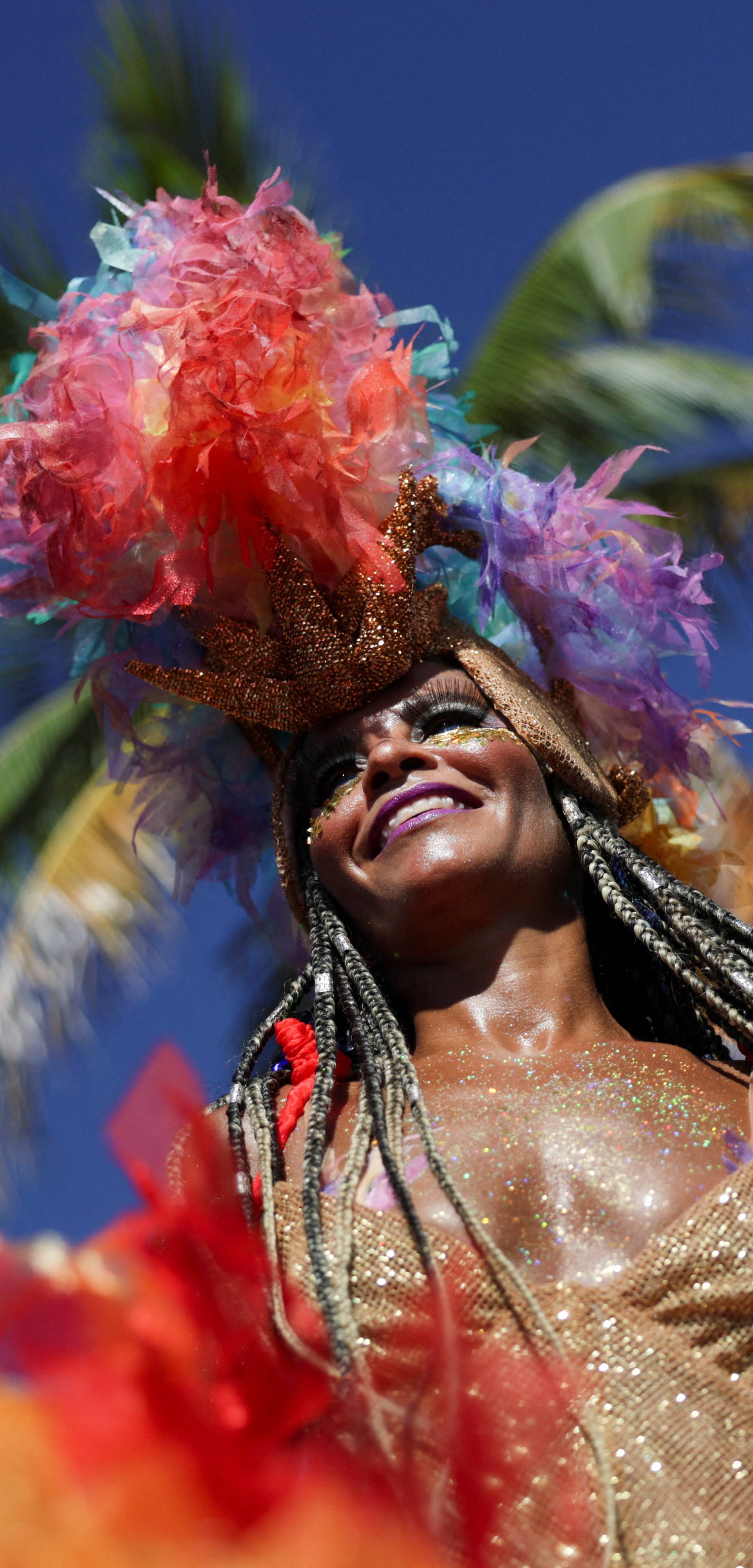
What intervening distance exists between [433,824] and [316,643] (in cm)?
52

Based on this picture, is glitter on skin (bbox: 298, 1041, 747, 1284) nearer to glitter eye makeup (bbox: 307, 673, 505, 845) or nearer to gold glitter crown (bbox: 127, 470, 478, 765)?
glitter eye makeup (bbox: 307, 673, 505, 845)

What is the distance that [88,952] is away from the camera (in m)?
6.39

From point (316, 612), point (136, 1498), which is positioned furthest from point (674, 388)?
point (136, 1498)

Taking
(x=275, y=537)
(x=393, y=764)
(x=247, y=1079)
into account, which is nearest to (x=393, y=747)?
(x=393, y=764)

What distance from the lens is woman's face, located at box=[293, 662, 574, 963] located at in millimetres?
3055

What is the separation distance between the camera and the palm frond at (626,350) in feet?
20.0

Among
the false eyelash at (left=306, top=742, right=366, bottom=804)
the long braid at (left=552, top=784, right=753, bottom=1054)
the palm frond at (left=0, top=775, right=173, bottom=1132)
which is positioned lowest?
the palm frond at (left=0, top=775, right=173, bottom=1132)

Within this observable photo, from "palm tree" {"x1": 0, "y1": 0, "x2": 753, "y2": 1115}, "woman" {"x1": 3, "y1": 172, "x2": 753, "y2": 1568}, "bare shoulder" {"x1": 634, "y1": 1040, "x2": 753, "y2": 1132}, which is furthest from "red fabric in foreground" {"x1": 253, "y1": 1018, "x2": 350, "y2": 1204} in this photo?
"palm tree" {"x1": 0, "y1": 0, "x2": 753, "y2": 1115}

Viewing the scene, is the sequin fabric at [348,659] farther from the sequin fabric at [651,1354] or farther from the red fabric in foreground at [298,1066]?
the sequin fabric at [651,1354]

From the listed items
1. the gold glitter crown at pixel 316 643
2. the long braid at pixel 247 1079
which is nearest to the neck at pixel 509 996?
the long braid at pixel 247 1079

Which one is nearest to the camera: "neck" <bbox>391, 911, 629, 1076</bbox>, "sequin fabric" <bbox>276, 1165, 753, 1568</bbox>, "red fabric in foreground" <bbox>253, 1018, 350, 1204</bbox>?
"sequin fabric" <bbox>276, 1165, 753, 1568</bbox>

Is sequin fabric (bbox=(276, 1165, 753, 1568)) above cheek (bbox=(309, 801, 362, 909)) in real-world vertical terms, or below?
below

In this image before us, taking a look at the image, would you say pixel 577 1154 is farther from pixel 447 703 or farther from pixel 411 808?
pixel 447 703

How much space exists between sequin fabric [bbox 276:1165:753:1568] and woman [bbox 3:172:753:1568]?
0.05 feet
